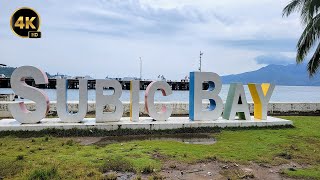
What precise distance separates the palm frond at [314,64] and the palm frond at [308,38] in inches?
15.4

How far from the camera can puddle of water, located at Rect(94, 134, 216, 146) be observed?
12644 mm

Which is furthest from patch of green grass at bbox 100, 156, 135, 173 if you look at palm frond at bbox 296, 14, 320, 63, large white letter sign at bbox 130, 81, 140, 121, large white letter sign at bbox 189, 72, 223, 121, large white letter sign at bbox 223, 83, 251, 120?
palm frond at bbox 296, 14, 320, 63

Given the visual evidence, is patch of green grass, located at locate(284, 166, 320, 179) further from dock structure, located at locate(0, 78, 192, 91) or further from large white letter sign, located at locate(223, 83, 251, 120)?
dock structure, located at locate(0, 78, 192, 91)

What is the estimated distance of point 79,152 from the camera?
10547 millimetres

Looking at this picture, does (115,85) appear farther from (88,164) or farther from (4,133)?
(88,164)

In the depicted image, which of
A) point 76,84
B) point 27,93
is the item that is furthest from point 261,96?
point 76,84

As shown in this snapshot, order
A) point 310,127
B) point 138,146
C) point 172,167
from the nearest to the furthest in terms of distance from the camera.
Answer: point 172,167
point 138,146
point 310,127

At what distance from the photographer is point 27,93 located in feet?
46.2

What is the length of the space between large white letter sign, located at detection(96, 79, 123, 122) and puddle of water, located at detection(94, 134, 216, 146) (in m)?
1.46

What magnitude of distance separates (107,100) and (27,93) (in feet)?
10.0

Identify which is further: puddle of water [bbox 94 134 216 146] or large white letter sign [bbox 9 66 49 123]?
large white letter sign [bbox 9 66 49 123]

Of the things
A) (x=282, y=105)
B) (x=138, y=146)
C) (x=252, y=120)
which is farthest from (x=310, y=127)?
(x=138, y=146)

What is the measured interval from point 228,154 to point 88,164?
401cm

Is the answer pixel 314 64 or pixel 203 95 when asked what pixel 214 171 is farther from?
pixel 314 64
